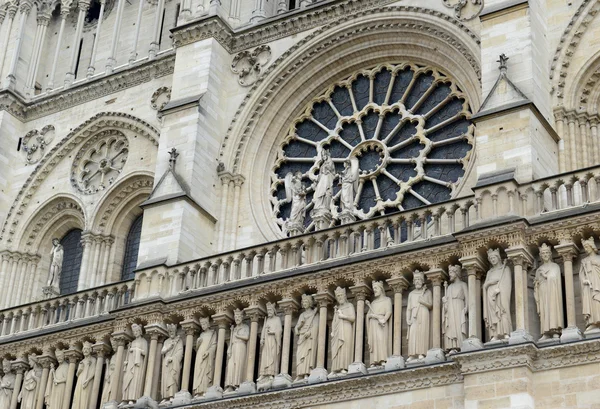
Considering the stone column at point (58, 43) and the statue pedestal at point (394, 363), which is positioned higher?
the stone column at point (58, 43)

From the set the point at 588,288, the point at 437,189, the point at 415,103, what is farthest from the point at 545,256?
the point at 415,103

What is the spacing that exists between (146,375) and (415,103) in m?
7.19

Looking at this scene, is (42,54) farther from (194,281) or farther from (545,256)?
(545,256)

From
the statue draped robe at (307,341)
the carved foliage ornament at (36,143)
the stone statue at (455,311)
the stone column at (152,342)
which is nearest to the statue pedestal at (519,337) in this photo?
the stone statue at (455,311)

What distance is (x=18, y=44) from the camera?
27047 mm

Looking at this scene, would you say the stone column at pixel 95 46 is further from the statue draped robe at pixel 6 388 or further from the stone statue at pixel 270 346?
the stone statue at pixel 270 346

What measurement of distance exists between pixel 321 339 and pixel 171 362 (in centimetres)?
287

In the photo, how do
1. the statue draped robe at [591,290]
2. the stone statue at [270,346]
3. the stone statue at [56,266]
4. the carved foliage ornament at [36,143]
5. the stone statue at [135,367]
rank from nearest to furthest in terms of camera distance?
1. the statue draped robe at [591,290]
2. the stone statue at [270,346]
3. the stone statue at [135,367]
4. the stone statue at [56,266]
5. the carved foliage ornament at [36,143]

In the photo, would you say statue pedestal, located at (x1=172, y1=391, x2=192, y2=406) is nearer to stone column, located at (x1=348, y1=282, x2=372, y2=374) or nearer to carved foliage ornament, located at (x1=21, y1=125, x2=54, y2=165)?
stone column, located at (x1=348, y1=282, x2=372, y2=374)

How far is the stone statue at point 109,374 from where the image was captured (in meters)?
20.0

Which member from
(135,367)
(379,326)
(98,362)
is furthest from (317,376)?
(98,362)

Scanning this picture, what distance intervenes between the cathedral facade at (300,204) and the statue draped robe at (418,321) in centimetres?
4

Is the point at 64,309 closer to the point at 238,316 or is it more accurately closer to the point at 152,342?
the point at 152,342

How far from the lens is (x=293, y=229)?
20516 millimetres
